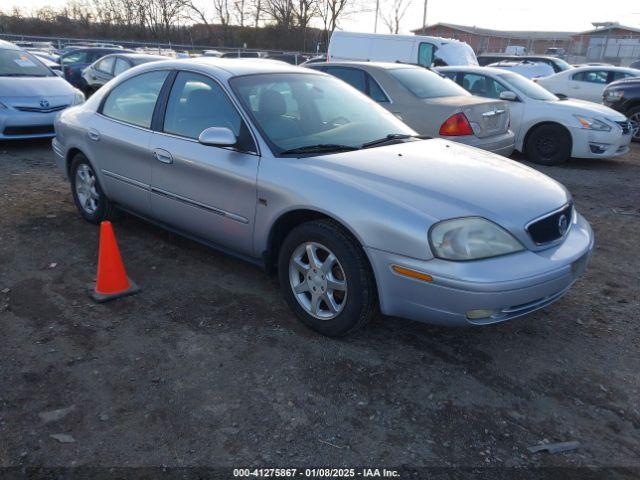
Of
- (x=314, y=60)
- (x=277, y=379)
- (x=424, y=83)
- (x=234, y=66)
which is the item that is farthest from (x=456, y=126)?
(x=314, y=60)

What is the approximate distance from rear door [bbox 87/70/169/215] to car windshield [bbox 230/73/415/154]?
950 millimetres

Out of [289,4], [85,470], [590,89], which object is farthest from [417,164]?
[289,4]

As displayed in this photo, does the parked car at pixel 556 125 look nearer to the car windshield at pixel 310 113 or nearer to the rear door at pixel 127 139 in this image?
the car windshield at pixel 310 113

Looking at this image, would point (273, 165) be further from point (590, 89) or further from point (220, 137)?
point (590, 89)

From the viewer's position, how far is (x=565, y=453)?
8.07 feet

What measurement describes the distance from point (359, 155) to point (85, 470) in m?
2.33

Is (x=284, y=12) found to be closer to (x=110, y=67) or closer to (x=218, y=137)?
(x=110, y=67)

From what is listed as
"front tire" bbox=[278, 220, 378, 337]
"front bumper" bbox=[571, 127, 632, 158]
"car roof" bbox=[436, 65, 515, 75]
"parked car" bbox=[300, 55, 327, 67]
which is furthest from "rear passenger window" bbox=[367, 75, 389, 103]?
"front tire" bbox=[278, 220, 378, 337]

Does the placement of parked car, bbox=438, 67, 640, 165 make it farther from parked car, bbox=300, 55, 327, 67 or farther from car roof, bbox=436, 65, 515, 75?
parked car, bbox=300, 55, 327, 67

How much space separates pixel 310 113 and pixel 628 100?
30.8 feet

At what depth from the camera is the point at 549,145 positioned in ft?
28.5

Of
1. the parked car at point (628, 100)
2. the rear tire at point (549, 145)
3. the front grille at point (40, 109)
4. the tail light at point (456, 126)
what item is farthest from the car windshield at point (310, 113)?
the parked car at point (628, 100)

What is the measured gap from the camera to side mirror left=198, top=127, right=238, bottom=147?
11.2ft

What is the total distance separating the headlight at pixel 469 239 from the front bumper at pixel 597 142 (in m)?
6.43
